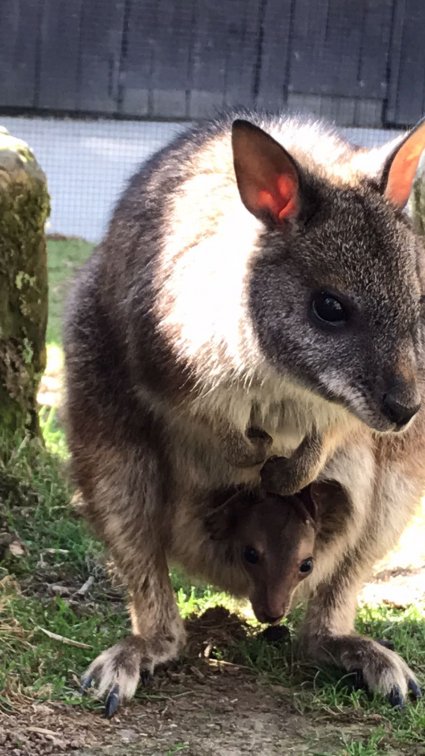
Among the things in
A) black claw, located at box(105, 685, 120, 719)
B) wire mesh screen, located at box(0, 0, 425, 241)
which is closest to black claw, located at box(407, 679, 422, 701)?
black claw, located at box(105, 685, 120, 719)

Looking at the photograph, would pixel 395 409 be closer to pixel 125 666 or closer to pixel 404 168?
pixel 404 168

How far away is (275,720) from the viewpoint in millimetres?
2932

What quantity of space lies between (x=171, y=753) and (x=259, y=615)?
0.57 metres

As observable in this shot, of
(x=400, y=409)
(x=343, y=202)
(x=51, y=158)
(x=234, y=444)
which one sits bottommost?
(x=51, y=158)

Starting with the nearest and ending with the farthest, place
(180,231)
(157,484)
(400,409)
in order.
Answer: (400,409) < (180,231) < (157,484)

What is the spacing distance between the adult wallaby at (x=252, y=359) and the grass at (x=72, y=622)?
0.11m

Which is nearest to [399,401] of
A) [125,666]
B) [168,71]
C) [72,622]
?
[125,666]

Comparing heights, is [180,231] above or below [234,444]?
above

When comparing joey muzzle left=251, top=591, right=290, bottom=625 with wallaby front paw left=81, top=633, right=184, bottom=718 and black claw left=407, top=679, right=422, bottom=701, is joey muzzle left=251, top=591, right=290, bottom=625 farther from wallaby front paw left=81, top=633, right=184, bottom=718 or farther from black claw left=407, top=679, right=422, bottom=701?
black claw left=407, top=679, right=422, bottom=701

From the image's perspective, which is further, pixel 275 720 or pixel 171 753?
pixel 275 720

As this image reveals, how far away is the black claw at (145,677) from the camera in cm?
308

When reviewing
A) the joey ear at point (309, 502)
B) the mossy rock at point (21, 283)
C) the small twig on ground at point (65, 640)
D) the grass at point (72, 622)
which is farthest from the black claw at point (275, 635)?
the mossy rock at point (21, 283)

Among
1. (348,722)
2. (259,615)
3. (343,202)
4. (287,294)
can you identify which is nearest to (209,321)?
(287,294)

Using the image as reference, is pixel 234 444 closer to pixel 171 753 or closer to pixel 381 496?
pixel 381 496
